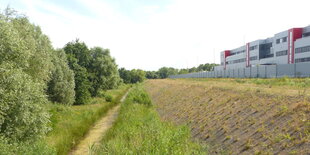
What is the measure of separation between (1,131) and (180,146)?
1072cm

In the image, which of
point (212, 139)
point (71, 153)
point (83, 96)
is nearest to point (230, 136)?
point (212, 139)

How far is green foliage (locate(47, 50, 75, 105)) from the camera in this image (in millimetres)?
35375

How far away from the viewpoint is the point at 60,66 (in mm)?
36594

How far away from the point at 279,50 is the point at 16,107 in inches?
2496

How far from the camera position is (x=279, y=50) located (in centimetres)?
6228

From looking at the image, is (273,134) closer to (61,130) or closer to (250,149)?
(250,149)

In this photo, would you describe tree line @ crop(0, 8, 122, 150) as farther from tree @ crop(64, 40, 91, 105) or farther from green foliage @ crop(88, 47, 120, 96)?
green foliage @ crop(88, 47, 120, 96)

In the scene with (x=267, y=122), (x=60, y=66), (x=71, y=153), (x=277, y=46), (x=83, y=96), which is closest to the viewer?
(x=267, y=122)

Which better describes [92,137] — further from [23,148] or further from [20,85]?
[20,85]

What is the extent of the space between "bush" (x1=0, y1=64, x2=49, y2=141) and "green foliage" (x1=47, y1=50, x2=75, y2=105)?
19.6 meters

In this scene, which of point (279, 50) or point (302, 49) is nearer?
point (302, 49)

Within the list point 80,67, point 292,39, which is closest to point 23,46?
point 80,67

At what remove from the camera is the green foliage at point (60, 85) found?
116ft

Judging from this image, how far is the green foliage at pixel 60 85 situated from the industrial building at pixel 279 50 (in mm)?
47432
